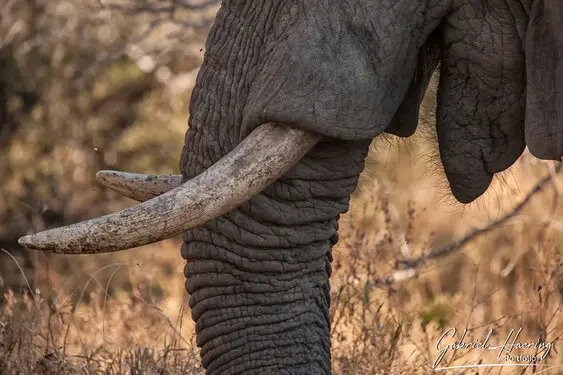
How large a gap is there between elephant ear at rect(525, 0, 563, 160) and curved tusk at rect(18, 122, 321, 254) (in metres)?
0.60

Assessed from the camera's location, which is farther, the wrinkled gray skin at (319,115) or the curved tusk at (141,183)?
the curved tusk at (141,183)

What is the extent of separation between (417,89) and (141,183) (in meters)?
0.88

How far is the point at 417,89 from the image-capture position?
3.55 m

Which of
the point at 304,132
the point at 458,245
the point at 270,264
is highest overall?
the point at 458,245

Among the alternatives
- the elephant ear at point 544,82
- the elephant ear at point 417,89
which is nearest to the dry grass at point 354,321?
the elephant ear at point 417,89

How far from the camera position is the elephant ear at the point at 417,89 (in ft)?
11.4

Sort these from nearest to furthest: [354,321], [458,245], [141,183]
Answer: [141,183] < [354,321] < [458,245]

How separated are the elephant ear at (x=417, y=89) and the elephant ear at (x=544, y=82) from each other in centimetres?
29

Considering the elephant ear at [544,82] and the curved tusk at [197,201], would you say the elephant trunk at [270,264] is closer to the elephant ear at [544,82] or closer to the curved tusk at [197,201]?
the curved tusk at [197,201]

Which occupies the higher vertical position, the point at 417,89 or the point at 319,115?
the point at 417,89

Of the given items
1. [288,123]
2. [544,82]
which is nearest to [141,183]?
[288,123]

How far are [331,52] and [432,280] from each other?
5.64 metres

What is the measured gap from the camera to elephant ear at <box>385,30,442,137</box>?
137 inches

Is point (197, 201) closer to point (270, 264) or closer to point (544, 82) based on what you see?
point (270, 264)
